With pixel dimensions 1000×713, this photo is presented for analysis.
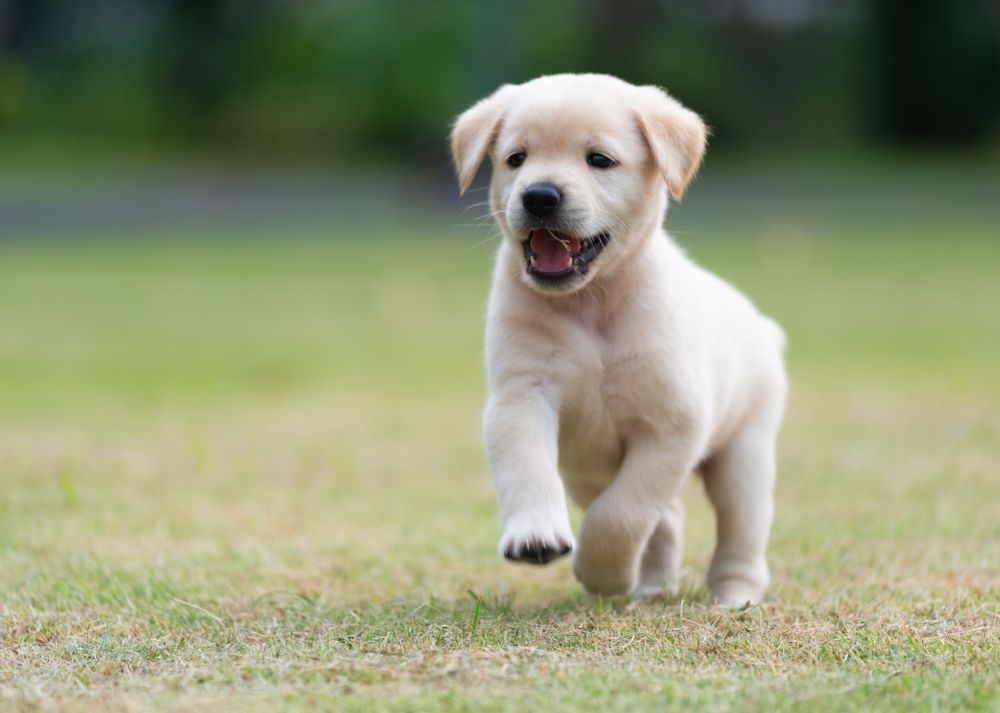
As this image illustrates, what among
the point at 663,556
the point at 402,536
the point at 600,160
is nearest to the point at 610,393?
the point at 600,160

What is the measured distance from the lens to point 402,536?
5.53 meters

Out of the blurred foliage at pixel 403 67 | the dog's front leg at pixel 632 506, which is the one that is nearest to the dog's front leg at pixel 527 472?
the dog's front leg at pixel 632 506

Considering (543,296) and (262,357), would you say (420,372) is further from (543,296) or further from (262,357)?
(543,296)

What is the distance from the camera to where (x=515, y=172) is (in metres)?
4.43

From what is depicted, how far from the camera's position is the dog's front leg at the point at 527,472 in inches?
150

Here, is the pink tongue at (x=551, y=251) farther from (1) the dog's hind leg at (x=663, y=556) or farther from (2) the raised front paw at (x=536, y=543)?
(1) the dog's hind leg at (x=663, y=556)

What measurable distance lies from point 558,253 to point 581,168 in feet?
0.89

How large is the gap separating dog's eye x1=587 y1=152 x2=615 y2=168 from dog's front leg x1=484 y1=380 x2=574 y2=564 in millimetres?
710

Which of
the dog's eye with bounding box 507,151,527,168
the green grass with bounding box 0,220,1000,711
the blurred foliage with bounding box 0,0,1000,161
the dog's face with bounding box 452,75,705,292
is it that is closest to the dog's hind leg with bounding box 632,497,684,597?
the green grass with bounding box 0,220,1000,711

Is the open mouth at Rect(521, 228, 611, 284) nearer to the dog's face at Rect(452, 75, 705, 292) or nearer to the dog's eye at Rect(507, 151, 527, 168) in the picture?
the dog's face at Rect(452, 75, 705, 292)

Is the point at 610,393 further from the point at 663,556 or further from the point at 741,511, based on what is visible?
the point at 663,556

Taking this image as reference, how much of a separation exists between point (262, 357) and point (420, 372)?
4.62ft

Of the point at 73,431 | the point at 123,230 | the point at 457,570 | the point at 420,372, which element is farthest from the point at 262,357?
the point at 123,230

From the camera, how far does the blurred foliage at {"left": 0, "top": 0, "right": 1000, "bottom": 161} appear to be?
3347 centimetres
